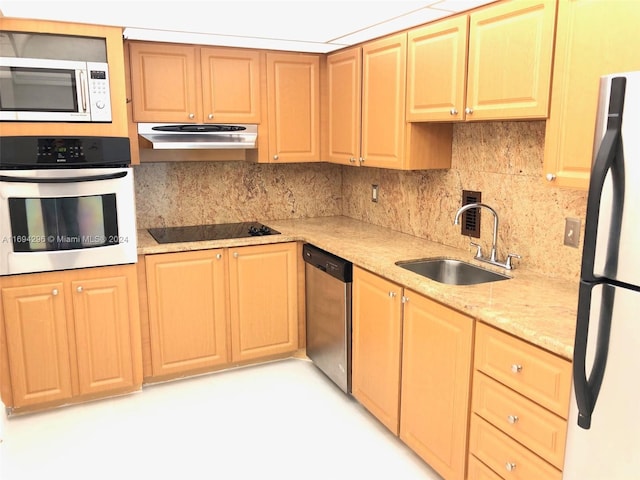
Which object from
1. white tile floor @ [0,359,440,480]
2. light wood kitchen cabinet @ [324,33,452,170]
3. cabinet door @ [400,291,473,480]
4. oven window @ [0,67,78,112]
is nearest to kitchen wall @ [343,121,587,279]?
light wood kitchen cabinet @ [324,33,452,170]

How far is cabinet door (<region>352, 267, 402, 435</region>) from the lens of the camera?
2.65 meters

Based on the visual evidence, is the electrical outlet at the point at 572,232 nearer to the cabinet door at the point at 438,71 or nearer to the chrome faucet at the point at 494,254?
the chrome faucet at the point at 494,254

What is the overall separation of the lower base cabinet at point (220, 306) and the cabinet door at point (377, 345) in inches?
29.1

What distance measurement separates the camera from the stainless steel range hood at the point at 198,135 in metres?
3.35

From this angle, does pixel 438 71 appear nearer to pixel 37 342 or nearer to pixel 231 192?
pixel 231 192

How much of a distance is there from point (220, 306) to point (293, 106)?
1.47 metres

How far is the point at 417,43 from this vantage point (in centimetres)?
281

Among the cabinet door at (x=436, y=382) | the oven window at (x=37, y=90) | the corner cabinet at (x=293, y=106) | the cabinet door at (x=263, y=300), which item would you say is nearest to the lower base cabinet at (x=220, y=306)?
the cabinet door at (x=263, y=300)

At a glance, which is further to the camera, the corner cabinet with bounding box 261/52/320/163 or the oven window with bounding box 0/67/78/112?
the corner cabinet with bounding box 261/52/320/163

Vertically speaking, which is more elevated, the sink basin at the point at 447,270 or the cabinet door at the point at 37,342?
the sink basin at the point at 447,270

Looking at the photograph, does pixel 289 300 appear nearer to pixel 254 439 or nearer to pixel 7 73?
pixel 254 439

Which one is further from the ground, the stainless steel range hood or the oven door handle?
the stainless steel range hood

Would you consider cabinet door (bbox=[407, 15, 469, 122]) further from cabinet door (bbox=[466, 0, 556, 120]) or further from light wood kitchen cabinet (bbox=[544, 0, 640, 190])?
light wood kitchen cabinet (bbox=[544, 0, 640, 190])

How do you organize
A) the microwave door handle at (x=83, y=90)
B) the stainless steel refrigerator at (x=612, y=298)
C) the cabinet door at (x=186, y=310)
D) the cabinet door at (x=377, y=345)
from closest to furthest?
the stainless steel refrigerator at (x=612, y=298) < the cabinet door at (x=377, y=345) < the microwave door handle at (x=83, y=90) < the cabinet door at (x=186, y=310)
